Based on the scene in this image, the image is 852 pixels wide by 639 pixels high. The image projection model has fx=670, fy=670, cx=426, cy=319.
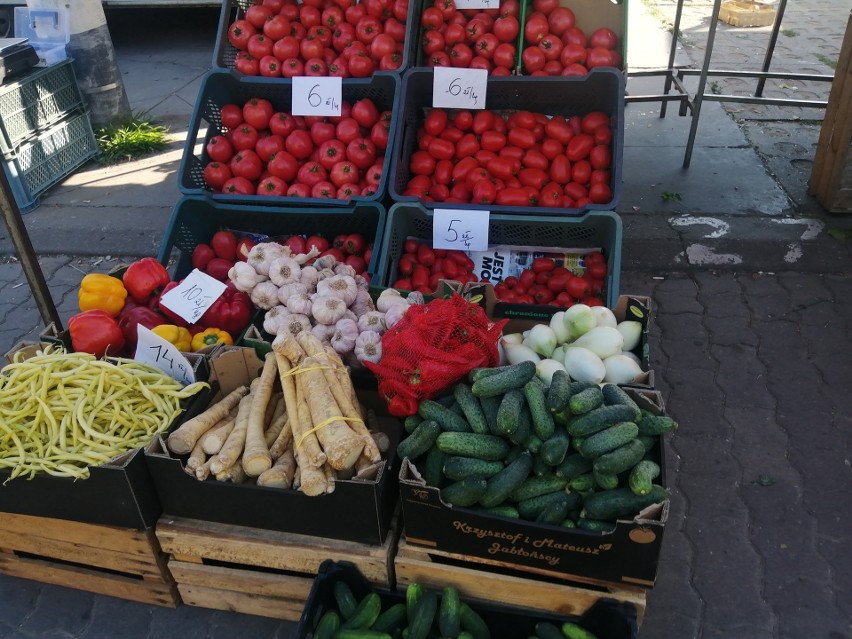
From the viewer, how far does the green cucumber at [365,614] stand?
2.15 meters

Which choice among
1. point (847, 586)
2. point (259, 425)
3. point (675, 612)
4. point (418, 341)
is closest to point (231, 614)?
point (259, 425)

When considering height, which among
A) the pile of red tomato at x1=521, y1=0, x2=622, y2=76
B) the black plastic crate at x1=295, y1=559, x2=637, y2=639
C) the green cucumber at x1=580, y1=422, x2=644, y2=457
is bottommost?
the black plastic crate at x1=295, y1=559, x2=637, y2=639

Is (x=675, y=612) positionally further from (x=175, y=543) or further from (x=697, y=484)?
(x=175, y=543)

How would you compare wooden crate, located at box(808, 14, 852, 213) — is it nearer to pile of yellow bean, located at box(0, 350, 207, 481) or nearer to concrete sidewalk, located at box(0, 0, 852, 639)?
concrete sidewalk, located at box(0, 0, 852, 639)

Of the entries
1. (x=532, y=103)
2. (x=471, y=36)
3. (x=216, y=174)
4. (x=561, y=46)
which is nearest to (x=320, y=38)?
(x=471, y=36)

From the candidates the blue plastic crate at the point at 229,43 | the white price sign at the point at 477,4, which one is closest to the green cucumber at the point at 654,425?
the blue plastic crate at the point at 229,43

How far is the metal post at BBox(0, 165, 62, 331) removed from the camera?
263cm

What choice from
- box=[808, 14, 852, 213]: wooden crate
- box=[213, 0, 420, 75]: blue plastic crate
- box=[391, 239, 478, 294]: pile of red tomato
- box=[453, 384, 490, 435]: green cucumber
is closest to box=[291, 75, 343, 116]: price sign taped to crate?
box=[213, 0, 420, 75]: blue plastic crate

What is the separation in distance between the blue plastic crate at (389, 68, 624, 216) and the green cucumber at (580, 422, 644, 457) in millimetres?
1793

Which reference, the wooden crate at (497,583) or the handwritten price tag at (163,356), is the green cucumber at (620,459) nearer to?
the wooden crate at (497,583)

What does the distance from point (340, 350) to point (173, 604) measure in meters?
1.23

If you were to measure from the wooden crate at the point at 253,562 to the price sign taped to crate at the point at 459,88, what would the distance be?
257 centimetres

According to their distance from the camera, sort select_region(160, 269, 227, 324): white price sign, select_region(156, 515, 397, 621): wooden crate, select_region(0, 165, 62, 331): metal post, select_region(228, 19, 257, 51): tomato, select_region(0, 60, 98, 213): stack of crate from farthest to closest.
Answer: select_region(0, 60, 98, 213): stack of crate → select_region(228, 19, 257, 51): tomato → select_region(160, 269, 227, 324): white price sign → select_region(0, 165, 62, 331): metal post → select_region(156, 515, 397, 621): wooden crate

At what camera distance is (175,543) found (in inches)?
97.6
